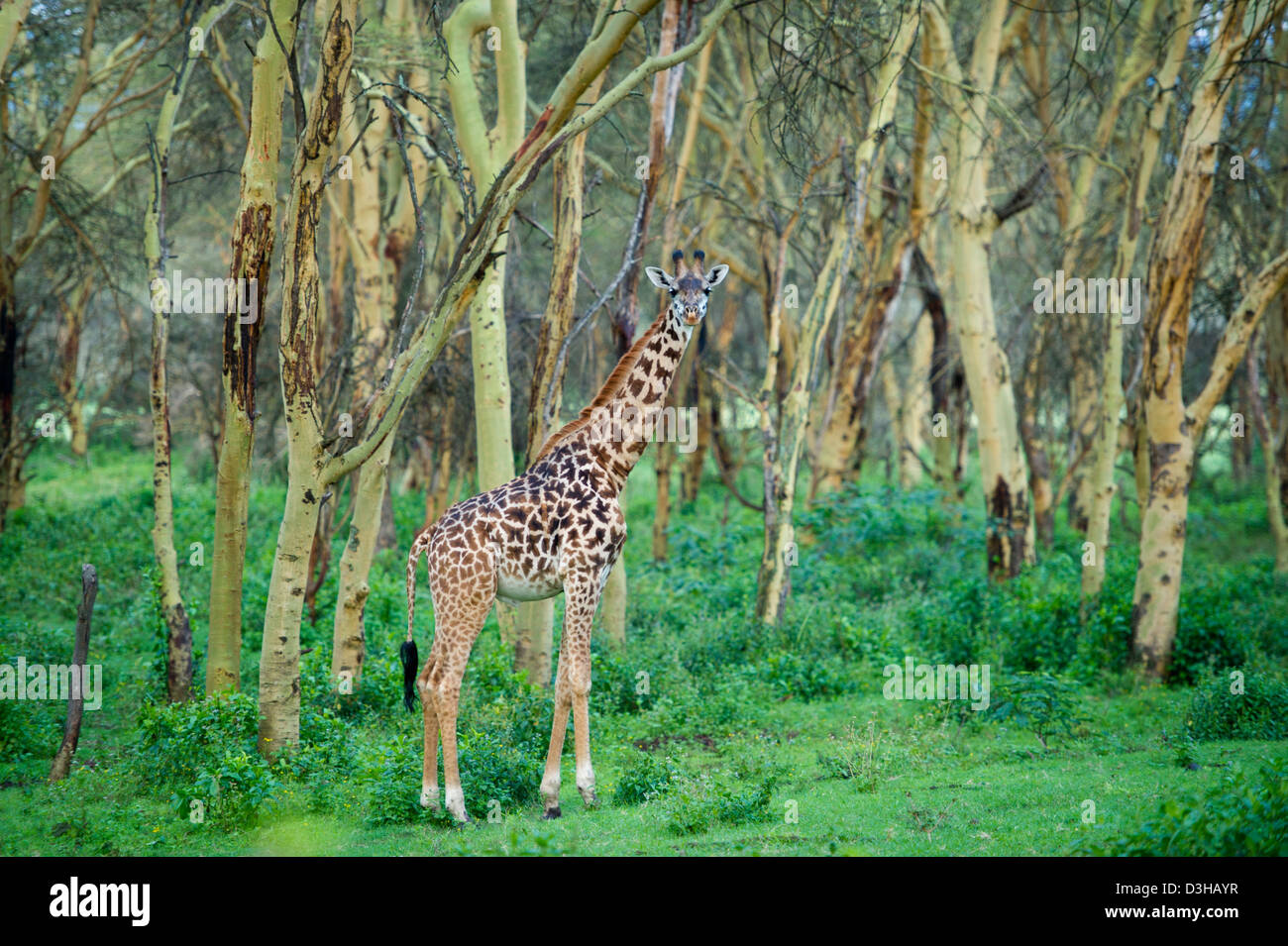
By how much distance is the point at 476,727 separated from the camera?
29.3ft

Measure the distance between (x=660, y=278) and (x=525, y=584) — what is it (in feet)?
7.67

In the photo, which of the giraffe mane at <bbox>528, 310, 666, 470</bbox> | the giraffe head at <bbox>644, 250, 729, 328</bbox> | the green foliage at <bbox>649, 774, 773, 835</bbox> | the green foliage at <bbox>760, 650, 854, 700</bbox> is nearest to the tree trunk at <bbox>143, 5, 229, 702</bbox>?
the giraffe mane at <bbox>528, 310, 666, 470</bbox>

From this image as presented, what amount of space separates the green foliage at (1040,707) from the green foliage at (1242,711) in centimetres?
89

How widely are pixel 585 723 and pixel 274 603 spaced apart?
2.36 metres

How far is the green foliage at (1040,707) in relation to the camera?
31.2 ft

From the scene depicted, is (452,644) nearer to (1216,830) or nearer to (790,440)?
(1216,830)

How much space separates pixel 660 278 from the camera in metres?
8.27

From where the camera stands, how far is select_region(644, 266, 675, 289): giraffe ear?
7.99 m

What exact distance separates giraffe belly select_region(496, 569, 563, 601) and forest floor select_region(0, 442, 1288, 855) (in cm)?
116

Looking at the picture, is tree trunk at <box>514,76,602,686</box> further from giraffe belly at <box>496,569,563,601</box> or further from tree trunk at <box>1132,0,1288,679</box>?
tree trunk at <box>1132,0,1288,679</box>

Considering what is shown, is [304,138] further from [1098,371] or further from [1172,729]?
[1098,371]

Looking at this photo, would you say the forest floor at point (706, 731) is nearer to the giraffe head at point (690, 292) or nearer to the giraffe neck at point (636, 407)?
the giraffe neck at point (636, 407)

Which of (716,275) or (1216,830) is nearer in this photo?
(1216,830)

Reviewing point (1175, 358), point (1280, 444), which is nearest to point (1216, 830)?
point (1175, 358)
